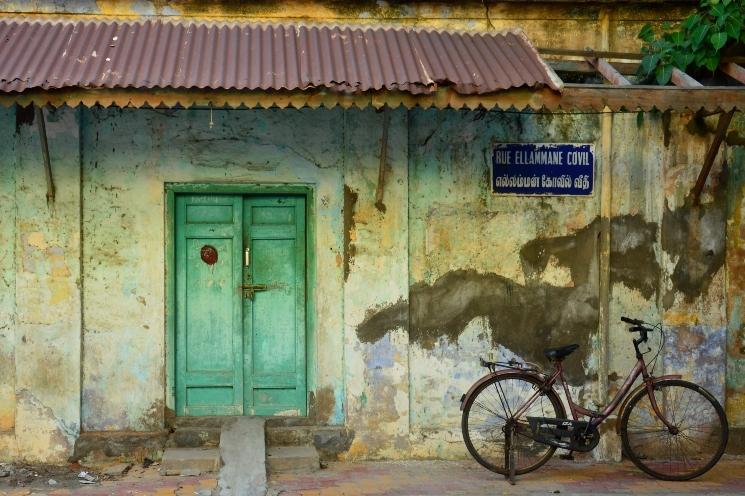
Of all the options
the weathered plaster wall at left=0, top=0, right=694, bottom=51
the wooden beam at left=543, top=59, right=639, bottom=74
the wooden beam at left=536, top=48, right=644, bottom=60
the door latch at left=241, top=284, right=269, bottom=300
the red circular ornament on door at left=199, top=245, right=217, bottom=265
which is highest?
the weathered plaster wall at left=0, top=0, right=694, bottom=51

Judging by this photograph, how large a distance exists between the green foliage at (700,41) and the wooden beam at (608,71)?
0.98 ft

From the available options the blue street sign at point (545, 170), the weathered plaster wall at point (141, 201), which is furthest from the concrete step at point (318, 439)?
the blue street sign at point (545, 170)

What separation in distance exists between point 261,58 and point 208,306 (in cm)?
215

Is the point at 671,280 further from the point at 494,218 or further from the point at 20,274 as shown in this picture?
the point at 20,274

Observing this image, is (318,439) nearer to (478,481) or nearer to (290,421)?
(290,421)

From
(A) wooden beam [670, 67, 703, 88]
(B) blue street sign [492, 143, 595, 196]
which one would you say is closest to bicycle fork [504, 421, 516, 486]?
(B) blue street sign [492, 143, 595, 196]

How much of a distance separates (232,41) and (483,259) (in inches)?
106

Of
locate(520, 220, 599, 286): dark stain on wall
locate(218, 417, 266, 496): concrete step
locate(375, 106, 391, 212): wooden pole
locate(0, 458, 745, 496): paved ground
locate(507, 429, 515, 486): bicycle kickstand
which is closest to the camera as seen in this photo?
locate(218, 417, 266, 496): concrete step

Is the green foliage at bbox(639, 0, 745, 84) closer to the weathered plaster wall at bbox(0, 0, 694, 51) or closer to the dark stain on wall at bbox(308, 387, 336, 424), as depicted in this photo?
the weathered plaster wall at bbox(0, 0, 694, 51)

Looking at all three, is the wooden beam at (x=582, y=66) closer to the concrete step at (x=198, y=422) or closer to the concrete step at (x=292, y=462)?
the concrete step at (x=292, y=462)

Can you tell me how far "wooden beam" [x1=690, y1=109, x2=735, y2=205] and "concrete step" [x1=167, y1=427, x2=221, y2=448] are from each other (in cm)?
443

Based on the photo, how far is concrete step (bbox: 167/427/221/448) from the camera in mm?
7316

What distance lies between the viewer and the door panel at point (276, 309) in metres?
7.54

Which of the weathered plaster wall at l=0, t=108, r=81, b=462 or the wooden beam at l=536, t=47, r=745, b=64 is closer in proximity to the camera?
the weathered plaster wall at l=0, t=108, r=81, b=462
